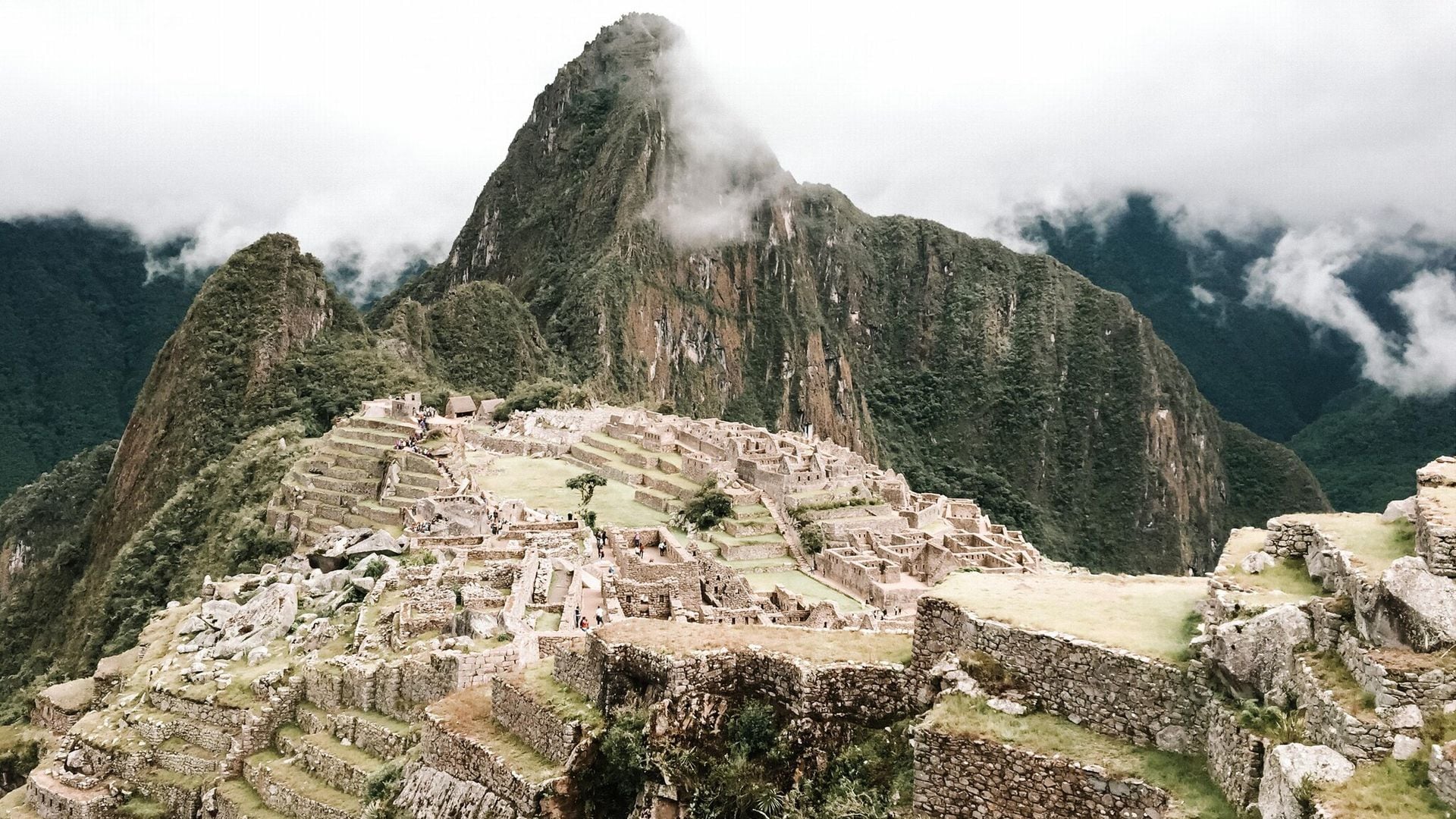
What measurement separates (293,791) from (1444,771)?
1355 cm

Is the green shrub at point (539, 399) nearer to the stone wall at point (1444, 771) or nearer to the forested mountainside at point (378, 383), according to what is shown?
the forested mountainside at point (378, 383)

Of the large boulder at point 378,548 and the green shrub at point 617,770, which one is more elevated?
the large boulder at point 378,548

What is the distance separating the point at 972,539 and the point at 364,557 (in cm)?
3332

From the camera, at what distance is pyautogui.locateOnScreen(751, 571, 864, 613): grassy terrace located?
37.6 metres

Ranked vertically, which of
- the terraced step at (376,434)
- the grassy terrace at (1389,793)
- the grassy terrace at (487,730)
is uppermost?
the terraced step at (376,434)

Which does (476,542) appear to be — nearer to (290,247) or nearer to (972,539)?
(972,539)

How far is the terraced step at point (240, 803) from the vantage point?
15.1m

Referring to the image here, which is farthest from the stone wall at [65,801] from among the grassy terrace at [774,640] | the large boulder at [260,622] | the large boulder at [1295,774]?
the large boulder at [1295,774]

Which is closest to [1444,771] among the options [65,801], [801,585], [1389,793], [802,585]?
[1389,793]

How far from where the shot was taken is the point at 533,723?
10867mm

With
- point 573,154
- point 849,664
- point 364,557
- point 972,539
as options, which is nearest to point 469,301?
point 573,154

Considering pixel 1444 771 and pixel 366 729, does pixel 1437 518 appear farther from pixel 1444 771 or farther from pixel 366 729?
pixel 366 729

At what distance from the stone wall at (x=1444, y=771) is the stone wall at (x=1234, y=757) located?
102 cm

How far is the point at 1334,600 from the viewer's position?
7.61m
